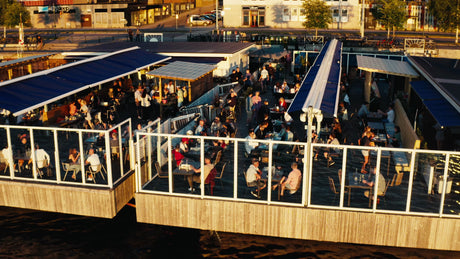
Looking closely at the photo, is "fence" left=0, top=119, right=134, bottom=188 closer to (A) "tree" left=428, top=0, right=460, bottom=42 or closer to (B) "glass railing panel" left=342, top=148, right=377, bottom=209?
(B) "glass railing panel" left=342, top=148, right=377, bottom=209

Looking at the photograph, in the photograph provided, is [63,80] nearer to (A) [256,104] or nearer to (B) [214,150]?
(A) [256,104]

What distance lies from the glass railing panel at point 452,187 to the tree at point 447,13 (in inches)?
1804

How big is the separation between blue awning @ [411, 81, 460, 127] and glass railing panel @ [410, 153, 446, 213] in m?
2.35

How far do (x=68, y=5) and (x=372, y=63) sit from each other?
200 feet

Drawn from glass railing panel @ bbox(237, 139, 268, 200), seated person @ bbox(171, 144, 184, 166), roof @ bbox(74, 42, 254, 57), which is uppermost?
roof @ bbox(74, 42, 254, 57)

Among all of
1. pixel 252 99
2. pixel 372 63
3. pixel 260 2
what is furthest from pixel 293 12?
pixel 252 99

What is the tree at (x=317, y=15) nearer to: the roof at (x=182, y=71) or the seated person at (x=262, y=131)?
the roof at (x=182, y=71)

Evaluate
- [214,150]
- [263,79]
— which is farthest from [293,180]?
[263,79]

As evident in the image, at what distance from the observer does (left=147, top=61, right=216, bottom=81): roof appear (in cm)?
2353

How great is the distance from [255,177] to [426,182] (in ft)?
14.2

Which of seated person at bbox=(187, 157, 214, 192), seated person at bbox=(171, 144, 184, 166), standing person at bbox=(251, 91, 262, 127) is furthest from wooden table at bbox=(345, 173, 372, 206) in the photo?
standing person at bbox=(251, 91, 262, 127)

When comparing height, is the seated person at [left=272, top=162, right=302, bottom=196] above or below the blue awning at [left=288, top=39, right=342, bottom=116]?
below

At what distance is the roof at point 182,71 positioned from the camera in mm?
23531

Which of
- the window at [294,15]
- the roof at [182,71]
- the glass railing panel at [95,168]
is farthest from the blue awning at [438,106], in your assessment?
the window at [294,15]
